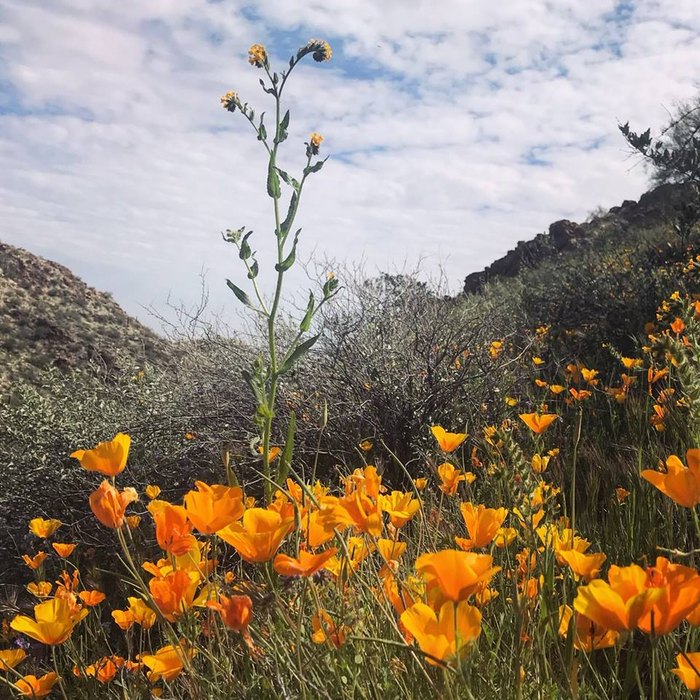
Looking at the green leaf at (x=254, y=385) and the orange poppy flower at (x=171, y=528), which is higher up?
Result: the green leaf at (x=254, y=385)

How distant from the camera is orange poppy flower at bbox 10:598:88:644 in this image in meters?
1.34

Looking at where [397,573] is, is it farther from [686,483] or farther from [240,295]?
[240,295]

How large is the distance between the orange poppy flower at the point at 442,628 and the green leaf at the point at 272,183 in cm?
197

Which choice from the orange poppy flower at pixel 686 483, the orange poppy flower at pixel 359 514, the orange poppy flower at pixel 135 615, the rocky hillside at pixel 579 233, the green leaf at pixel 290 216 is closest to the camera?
the orange poppy flower at pixel 686 483

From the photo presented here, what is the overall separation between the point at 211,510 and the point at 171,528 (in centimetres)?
12

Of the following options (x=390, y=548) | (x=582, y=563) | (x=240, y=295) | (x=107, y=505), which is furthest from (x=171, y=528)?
(x=240, y=295)

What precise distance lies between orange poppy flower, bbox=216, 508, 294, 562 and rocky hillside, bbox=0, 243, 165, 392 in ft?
20.7

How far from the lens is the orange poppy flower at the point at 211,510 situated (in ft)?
3.30

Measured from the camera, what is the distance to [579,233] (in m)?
16.4

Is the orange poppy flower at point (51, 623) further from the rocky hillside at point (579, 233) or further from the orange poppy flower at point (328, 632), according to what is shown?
the rocky hillside at point (579, 233)

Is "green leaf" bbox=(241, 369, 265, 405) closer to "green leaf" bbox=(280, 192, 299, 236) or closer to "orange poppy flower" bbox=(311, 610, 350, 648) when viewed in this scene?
"green leaf" bbox=(280, 192, 299, 236)

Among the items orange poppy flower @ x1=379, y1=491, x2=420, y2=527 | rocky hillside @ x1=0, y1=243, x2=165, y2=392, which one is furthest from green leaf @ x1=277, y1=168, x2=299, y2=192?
rocky hillside @ x1=0, y1=243, x2=165, y2=392

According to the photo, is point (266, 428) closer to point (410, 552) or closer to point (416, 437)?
point (410, 552)

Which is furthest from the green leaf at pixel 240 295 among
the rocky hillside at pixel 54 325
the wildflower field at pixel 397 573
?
the rocky hillside at pixel 54 325
